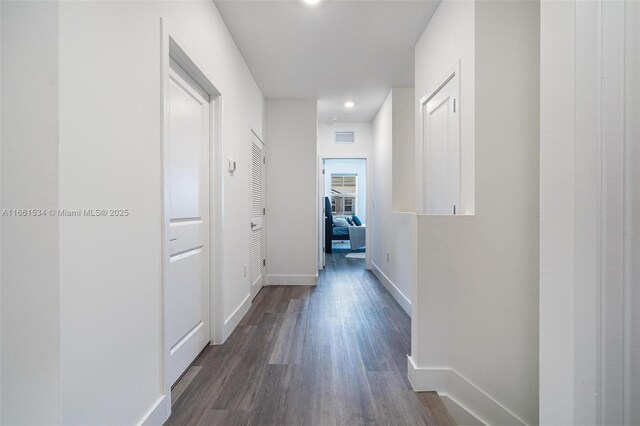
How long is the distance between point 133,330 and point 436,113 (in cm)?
236

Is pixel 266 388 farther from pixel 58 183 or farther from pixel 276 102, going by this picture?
pixel 276 102

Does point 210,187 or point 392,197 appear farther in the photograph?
point 392,197

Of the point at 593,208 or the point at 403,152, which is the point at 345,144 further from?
the point at 593,208

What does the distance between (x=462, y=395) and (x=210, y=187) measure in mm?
2118

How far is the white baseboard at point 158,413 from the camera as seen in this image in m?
1.27

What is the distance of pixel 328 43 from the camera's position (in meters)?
2.68

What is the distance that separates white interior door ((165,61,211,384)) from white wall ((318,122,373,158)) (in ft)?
10.8

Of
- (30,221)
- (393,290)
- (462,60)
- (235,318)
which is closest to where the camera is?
(30,221)

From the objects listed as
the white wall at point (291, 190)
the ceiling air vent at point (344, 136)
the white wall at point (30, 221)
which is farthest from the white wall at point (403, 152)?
the white wall at point (30, 221)

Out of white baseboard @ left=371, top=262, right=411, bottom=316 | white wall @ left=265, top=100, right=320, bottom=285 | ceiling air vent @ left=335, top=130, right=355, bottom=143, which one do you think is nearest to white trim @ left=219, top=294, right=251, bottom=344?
white wall @ left=265, top=100, right=320, bottom=285

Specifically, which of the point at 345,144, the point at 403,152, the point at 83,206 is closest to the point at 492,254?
the point at 83,206

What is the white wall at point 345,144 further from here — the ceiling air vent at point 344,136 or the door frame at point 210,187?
the door frame at point 210,187

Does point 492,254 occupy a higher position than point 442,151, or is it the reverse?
point 442,151

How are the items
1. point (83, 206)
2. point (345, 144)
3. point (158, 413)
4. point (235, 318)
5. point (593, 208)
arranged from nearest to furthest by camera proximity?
point (593, 208) → point (83, 206) → point (158, 413) → point (235, 318) → point (345, 144)
